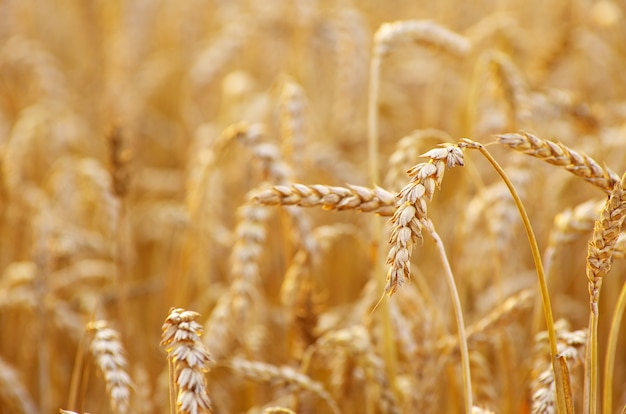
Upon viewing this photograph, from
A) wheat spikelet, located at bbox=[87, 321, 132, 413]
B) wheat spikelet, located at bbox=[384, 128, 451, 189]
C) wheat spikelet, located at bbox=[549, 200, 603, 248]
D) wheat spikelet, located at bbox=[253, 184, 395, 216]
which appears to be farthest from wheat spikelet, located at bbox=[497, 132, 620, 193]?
wheat spikelet, located at bbox=[87, 321, 132, 413]

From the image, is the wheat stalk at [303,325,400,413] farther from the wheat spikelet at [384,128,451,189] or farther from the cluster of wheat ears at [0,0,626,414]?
the wheat spikelet at [384,128,451,189]

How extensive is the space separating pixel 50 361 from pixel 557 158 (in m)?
1.65

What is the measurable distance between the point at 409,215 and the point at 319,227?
5.60 feet

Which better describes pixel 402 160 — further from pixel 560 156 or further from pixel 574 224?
pixel 560 156

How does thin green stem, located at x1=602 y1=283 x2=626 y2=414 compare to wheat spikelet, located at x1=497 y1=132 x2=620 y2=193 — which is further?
thin green stem, located at x1=602 y1=283 x2=626 y2=414

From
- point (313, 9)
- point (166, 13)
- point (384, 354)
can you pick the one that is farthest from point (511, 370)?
point (166, 13)

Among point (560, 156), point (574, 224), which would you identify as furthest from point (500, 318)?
point (560, 156)

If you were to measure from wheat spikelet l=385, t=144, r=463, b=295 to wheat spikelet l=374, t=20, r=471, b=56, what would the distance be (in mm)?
872

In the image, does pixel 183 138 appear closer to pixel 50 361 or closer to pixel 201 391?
pixel 50 361

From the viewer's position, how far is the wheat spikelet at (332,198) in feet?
3.46

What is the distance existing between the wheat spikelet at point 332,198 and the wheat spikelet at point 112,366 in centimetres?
40

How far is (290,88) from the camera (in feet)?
6.24

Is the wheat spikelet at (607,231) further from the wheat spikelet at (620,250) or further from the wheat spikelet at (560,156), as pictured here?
→ the wheat spikelet at (620,250)

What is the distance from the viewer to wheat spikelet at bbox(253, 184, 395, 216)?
3.46ft
